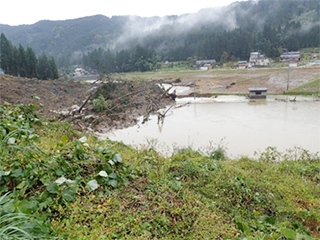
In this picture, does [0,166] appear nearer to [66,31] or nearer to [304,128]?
[304,128]

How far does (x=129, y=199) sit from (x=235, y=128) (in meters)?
Result: 7.52

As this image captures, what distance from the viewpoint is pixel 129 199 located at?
7.79ft

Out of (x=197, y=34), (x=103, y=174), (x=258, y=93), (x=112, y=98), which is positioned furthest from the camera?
(x=197, y=34)

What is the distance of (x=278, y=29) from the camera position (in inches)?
1796

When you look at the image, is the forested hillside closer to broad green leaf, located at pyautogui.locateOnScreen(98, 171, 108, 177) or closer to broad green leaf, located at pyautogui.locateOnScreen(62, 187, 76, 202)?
broad green leaf, located at pyautogui.locateOnScreen(98, 171, 108, 177)

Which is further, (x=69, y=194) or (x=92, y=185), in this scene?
(x=92, y=185)

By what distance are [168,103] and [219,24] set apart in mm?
72115

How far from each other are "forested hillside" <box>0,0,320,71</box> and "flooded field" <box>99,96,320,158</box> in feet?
94.2

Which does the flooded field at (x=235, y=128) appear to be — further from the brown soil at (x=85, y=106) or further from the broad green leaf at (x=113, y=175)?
the broad green leaf at (x=113, y=175)

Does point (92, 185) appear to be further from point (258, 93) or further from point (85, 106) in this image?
point (258, 93)

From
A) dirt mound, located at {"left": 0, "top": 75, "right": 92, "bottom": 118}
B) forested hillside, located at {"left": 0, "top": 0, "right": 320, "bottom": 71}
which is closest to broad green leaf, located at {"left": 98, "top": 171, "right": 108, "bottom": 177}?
dirt mound, located at {"left": 0, "top": 75, "right": 92, "bottom": 118}

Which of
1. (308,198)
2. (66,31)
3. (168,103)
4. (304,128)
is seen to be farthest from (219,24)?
(308,198)

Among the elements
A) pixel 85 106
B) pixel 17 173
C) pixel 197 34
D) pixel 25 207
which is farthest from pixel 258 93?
pixel 197 34

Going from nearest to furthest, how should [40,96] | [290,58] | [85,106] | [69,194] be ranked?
[69,194]
[85,106]
[40,96]
[290,58]
